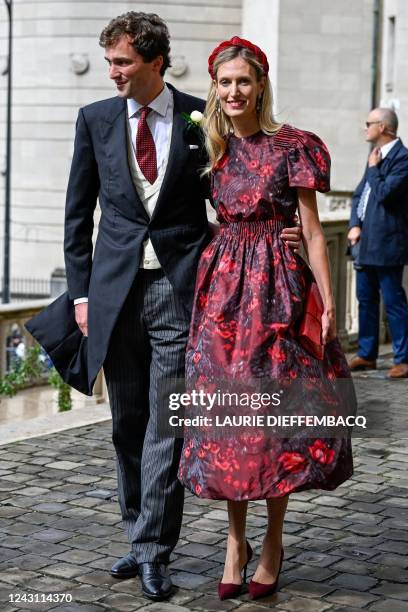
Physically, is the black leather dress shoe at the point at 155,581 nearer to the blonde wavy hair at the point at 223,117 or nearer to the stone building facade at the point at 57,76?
the blonde wavy hair at the point at 223,117

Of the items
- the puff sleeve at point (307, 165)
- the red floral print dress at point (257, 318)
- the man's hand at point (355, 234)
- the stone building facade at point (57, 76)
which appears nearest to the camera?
the red floral print dress at point (257, 318)

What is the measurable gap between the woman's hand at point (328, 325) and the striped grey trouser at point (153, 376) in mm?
523

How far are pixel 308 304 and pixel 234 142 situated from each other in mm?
632

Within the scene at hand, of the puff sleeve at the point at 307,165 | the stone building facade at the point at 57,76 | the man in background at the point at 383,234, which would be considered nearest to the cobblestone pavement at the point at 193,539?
the puff sleeve at the point at 307,165

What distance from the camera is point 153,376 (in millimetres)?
5520

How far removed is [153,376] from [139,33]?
1236 millimetres

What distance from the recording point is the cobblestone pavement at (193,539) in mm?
5379

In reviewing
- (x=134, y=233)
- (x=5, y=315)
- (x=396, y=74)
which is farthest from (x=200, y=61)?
(x=134, y=233)

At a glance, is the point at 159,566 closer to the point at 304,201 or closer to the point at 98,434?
the point at 304,201

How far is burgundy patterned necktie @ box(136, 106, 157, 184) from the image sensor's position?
18.0ft

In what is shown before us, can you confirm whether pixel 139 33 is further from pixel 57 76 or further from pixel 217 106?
pixel 57 76

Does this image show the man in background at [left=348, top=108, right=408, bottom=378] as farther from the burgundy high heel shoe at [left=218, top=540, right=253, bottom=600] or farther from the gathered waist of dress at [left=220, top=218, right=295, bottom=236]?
the burgundy high heel shoe at [left=218, top=540, right=253, bottom=600]

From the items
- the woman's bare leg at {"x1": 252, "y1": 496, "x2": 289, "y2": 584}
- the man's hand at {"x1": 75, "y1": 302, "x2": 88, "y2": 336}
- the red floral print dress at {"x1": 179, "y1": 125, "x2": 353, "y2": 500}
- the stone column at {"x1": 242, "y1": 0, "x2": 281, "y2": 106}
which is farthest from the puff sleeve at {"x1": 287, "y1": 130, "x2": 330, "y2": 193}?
the stone column at {"x1": 242, "y1": 0, "x2": 281, "y2": 106}

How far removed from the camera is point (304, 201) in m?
5.29
